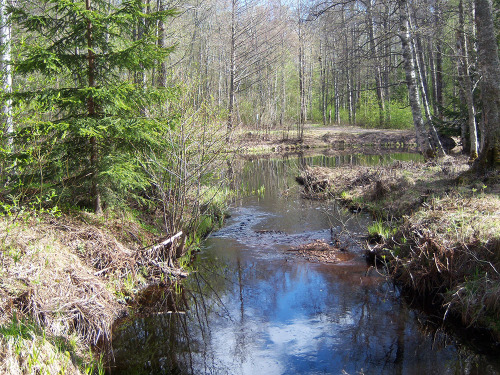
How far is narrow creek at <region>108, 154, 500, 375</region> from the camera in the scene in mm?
4582

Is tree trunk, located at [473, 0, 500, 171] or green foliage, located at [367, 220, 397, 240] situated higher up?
tree trunk, located at [473, 0, 500, 171]

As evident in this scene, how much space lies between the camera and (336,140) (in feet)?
101

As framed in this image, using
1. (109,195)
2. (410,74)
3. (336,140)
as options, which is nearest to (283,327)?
(109,195)

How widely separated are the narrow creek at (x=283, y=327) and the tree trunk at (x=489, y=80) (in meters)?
3.30

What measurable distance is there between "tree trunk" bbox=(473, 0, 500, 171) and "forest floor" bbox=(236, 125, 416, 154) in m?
19.5

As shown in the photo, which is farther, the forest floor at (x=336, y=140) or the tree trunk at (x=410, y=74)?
the forest floor at (x=336, y=140)

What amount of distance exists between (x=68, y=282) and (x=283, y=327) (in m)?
2.88

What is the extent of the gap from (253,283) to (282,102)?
32889 mm

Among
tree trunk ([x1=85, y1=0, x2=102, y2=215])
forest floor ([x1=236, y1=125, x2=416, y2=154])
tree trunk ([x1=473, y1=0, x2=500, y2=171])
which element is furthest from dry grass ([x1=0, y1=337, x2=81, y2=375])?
forest floor ([x1=236, y1=125, x2=416, y2=154])

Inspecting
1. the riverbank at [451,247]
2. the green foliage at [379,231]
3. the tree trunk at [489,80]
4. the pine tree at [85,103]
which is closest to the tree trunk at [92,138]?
the pine tree at [85,103]

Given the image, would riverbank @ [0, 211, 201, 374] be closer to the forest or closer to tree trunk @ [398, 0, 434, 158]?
the forest

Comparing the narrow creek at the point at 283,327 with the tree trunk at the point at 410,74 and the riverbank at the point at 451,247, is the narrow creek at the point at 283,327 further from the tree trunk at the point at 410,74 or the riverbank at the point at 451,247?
the tree trunk at the point at 410,74

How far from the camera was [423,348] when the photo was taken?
4.84m

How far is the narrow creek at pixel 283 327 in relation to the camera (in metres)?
4.58
